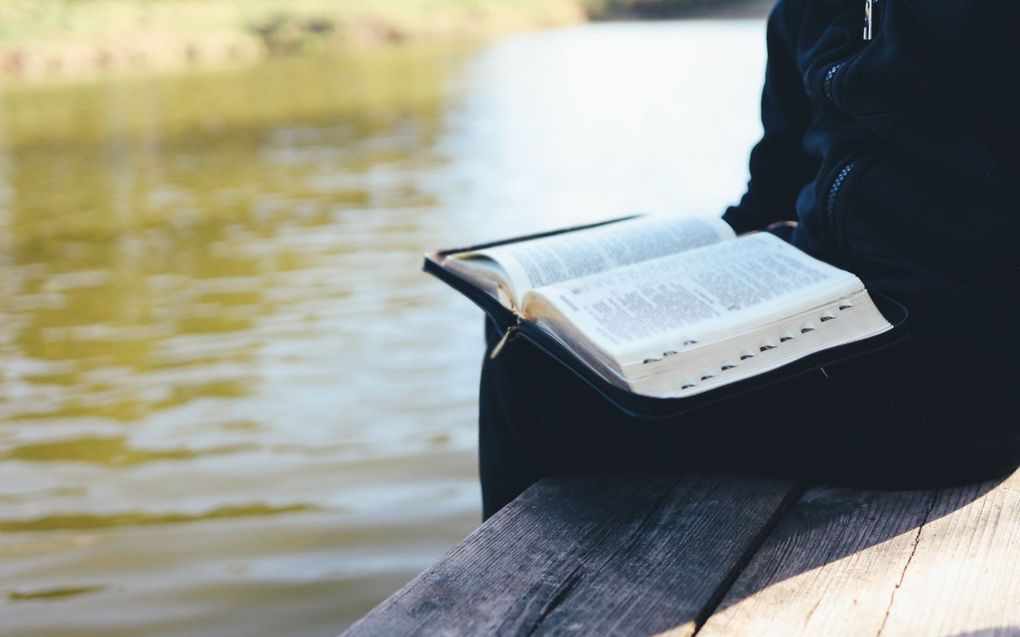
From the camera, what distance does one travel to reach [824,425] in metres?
1.24

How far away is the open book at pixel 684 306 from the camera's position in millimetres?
1129

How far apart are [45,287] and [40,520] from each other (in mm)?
2410

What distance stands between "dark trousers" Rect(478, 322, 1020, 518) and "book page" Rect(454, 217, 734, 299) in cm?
13

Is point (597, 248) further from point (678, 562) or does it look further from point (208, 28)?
point (208, 28)

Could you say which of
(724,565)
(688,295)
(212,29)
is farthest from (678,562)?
(212,29)

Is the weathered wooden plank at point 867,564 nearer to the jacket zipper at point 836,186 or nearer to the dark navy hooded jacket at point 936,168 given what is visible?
the dark navy hooded jacket at point 936,168

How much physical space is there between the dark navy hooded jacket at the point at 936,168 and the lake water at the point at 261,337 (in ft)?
4.07

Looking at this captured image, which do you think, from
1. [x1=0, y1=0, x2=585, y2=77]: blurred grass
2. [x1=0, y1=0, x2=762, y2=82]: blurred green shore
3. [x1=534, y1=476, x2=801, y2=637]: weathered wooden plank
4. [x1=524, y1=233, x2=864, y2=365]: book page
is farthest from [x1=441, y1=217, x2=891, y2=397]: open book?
[x1=0, y1=0, x2=585, y2=77]: blurred grass

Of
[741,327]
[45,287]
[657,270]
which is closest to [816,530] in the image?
[741,327]

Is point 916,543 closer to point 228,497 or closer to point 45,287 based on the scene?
point 228,497

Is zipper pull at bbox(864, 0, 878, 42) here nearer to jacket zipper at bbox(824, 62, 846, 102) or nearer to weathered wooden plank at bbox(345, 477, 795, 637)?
jacket zipper at bbox(824, 62, 846, 102)

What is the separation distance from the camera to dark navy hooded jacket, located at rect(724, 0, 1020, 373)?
1.16 metres

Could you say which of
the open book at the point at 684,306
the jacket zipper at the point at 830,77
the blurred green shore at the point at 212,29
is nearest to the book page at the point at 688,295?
the open book at the point at 684,306

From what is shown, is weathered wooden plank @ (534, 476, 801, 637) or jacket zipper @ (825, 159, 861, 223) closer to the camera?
weathered wooden plank @ (534, 476, 801, 637)
